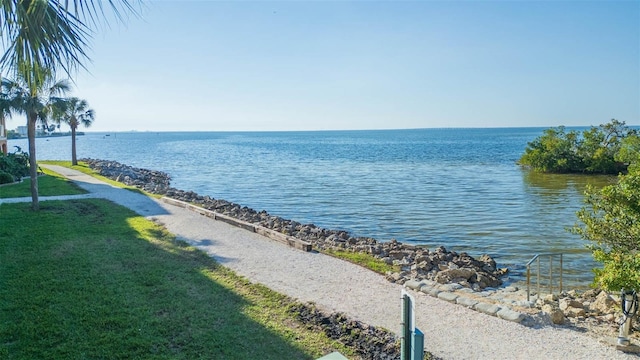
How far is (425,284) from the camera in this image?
1105 centimetres

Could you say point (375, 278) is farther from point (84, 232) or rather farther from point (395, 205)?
point (395, 205)

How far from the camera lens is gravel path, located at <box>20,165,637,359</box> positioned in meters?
7.80

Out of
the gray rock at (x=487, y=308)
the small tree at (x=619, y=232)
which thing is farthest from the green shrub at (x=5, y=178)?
the small tree at (x=619, y=232)

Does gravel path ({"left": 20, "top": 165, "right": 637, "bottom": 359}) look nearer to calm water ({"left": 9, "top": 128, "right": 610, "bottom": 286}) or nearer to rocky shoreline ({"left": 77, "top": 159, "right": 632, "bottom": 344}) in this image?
rocky shoreline ({"left": 77, "top": 159, "right": 632, "bottom": 344})

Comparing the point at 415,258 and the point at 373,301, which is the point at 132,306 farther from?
the point at 415,258

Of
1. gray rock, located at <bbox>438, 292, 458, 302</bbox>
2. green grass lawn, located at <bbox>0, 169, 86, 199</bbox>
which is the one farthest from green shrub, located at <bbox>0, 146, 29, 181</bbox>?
gray rock, located at <bbox>438, 292, 458, 302</bbox>

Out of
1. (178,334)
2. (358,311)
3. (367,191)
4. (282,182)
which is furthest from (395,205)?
(178,334)

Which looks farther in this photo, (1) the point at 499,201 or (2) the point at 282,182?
(2) the point at 282,182

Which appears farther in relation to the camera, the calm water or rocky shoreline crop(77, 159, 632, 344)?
the calm water

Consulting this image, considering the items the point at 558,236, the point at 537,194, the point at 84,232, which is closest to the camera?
the point at 84,232

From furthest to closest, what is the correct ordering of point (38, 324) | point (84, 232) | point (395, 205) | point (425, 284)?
point (395, 205)
point (84, 232)
point (425, 284)
point (38, 324)

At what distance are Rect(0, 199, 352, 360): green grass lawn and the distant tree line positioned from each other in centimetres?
4221

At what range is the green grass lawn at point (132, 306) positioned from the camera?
23.9ft

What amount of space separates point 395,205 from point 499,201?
6.80 meters
